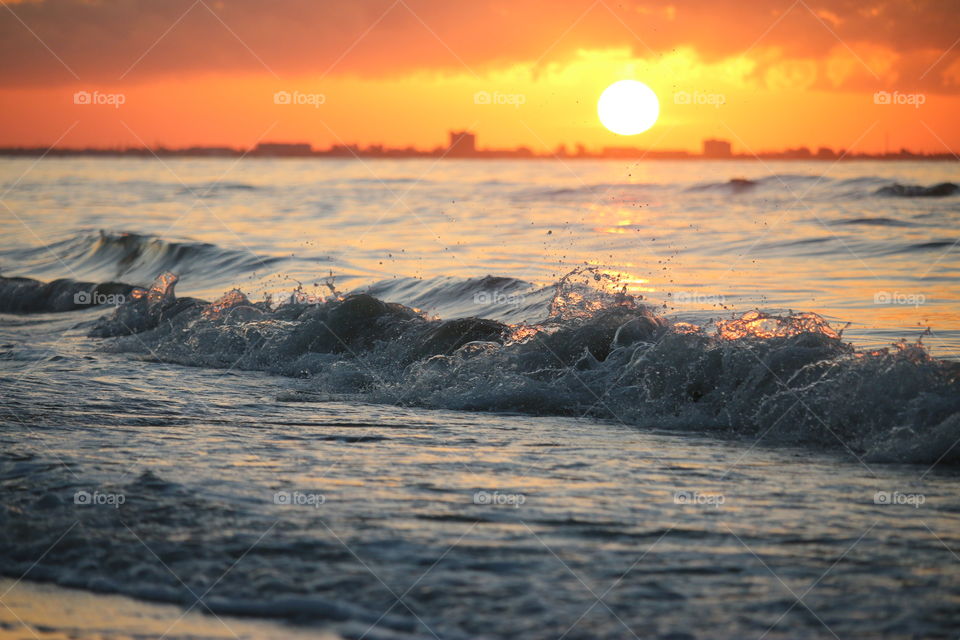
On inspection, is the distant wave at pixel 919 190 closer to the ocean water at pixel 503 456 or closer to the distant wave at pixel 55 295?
the ocean water at pixel 503 456

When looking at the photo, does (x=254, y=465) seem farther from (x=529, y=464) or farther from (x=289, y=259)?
(x=289, y=259)

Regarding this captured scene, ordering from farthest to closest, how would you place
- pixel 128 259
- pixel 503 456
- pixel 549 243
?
pixel 128 259 → pixel 549 243 → pixel 503 456

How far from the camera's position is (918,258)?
69.2 ft

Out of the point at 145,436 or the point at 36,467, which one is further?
the point at 145,436

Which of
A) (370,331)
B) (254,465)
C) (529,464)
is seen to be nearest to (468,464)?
(529,464)

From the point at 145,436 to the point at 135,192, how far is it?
47.8 metres

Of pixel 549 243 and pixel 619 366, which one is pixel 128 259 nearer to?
pixel 549 243

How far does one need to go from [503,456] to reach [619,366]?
3.22 m

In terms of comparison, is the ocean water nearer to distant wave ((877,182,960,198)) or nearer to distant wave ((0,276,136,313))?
distant wave ((0,276,136,313))

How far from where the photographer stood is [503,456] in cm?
784

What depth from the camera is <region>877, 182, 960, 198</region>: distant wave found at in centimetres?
3815

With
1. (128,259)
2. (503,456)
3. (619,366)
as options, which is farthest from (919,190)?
(503,456)

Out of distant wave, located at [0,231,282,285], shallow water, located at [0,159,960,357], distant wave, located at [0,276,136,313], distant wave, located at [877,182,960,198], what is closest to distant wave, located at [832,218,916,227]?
shallow water, located at [0,159,960,357]

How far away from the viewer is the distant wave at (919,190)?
38.2 metres
